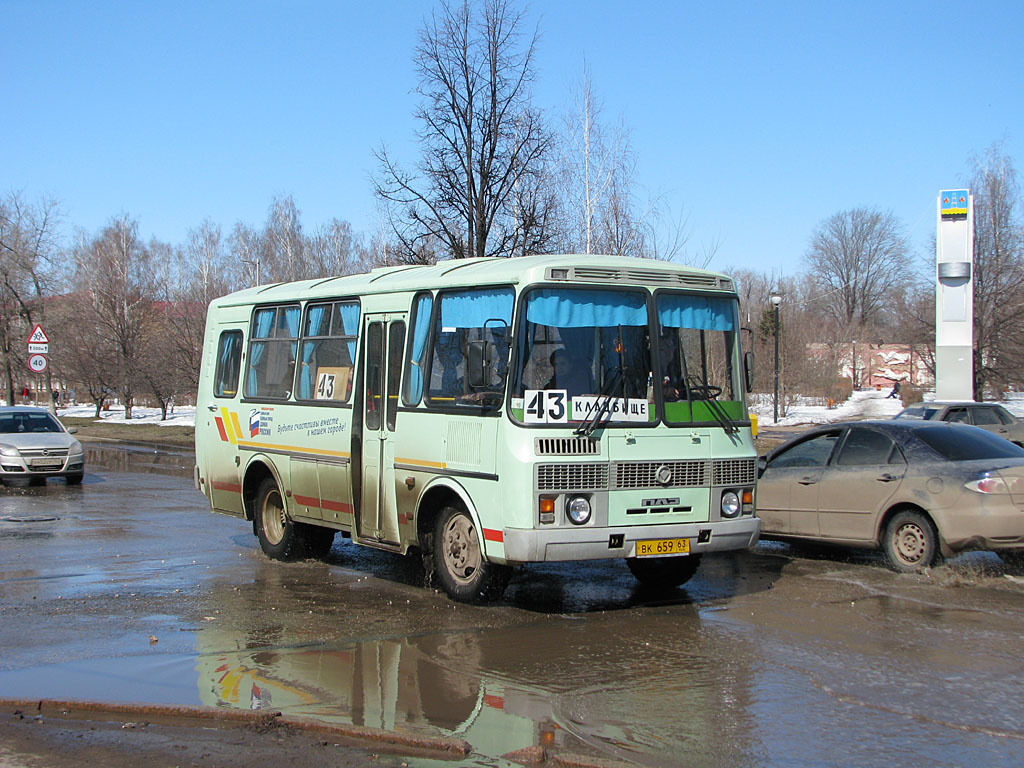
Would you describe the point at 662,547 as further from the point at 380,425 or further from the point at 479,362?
the point at 380,425

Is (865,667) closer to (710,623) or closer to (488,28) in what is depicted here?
(710,623)

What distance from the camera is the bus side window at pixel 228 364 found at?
42.7 feet

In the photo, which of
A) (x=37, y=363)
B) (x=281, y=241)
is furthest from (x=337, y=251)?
(x=37, y=363)

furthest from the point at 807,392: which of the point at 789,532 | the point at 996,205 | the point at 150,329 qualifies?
the point at 789,532

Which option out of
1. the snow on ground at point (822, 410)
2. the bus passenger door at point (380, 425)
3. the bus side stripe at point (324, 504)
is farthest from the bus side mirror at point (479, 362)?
the snow on ground at point (822, 410)

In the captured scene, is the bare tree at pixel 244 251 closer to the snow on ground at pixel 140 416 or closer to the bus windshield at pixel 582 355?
the snow on ground at pixel 140 416

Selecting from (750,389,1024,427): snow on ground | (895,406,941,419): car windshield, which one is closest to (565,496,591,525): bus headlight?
(895,406,941,419): car windshield

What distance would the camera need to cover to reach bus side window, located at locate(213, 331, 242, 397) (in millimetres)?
13000

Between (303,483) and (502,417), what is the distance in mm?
3748

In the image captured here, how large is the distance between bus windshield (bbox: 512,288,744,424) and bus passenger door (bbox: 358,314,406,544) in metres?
1.96

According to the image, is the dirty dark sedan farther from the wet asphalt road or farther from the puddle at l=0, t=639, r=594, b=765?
the puddle at l=0, t=639, r=594, b=765

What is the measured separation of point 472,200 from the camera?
21.5 m

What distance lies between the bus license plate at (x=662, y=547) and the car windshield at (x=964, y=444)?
3.34 metres

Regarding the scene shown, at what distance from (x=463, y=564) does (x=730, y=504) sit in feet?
7.86
